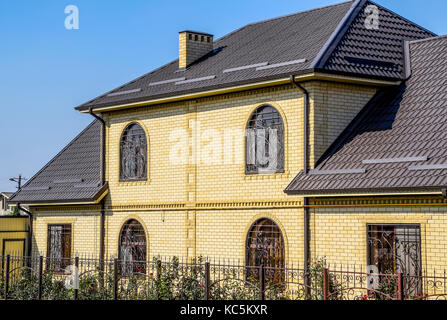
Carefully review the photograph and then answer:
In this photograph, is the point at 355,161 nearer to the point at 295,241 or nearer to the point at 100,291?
the point at 295,241

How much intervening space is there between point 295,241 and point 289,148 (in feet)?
6.44

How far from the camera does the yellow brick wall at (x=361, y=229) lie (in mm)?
13734

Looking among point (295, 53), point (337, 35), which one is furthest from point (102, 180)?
point (337, 35)

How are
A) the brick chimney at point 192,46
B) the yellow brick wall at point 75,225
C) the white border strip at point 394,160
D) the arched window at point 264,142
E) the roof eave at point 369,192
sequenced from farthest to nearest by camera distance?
the yellow brick wall at point 75,225 → the brick chimney at point 192,46 → the arched window at point 264,142 → the white border strip at point 394,160 → the roof eave at point 369,192

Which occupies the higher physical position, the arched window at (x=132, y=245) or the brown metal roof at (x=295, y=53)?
the brown metal roof at (x=295, y=53)

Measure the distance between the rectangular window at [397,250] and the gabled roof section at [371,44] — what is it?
352 centimetres

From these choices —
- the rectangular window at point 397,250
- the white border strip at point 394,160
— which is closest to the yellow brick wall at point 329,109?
the white border strip at point 394,160

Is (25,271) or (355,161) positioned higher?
(355,161)

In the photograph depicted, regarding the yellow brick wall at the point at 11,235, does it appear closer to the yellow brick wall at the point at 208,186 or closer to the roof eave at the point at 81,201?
the roof eave at the point at 81,201

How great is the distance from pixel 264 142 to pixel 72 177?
7.40 m

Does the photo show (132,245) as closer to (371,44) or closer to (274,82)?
(274,82)

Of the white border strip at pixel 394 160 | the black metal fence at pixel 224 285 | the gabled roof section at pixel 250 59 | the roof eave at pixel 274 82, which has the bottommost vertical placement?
the black metal fence at pixel 224 285
